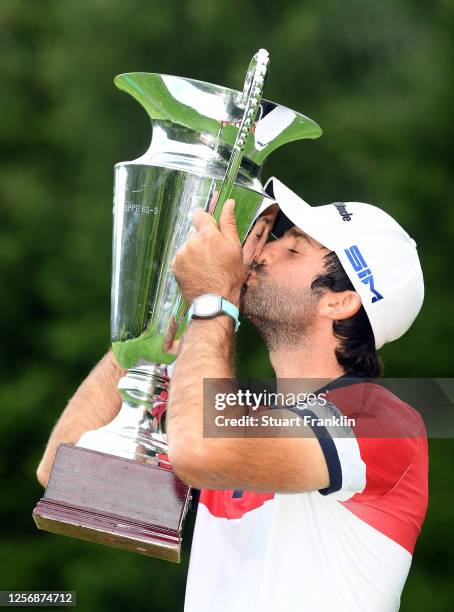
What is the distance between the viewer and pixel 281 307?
214 centimetres

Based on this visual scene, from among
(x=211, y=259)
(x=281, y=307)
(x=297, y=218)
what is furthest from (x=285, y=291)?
(x=211, y=259)

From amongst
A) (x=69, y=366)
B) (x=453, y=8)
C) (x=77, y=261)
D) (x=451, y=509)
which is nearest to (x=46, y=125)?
(x=77, y=261)

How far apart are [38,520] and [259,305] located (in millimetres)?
563

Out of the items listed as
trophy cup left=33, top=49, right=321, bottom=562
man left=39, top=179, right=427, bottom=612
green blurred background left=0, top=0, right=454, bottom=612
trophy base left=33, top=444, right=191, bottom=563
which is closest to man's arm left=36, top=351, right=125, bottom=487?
man left=39, top=179, right=427, bottom=612

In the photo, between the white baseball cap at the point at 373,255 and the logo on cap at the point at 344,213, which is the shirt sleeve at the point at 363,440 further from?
the logo on cap at the point at 344,213

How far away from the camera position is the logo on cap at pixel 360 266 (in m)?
2.11

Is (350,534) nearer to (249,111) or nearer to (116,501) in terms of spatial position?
(116,501)

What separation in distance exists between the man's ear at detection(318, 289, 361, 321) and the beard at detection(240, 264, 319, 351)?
0.02 metres

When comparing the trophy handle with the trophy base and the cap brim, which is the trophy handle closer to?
the cap brim

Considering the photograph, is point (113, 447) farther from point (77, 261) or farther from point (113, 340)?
point (77, 261)

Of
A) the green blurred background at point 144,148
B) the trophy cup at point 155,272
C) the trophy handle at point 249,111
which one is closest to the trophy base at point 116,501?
the trophy cup at point 155,272

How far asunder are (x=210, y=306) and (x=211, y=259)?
8 centimetres

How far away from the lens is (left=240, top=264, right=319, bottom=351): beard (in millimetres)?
2139

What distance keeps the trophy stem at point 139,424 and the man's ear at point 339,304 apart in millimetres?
319
